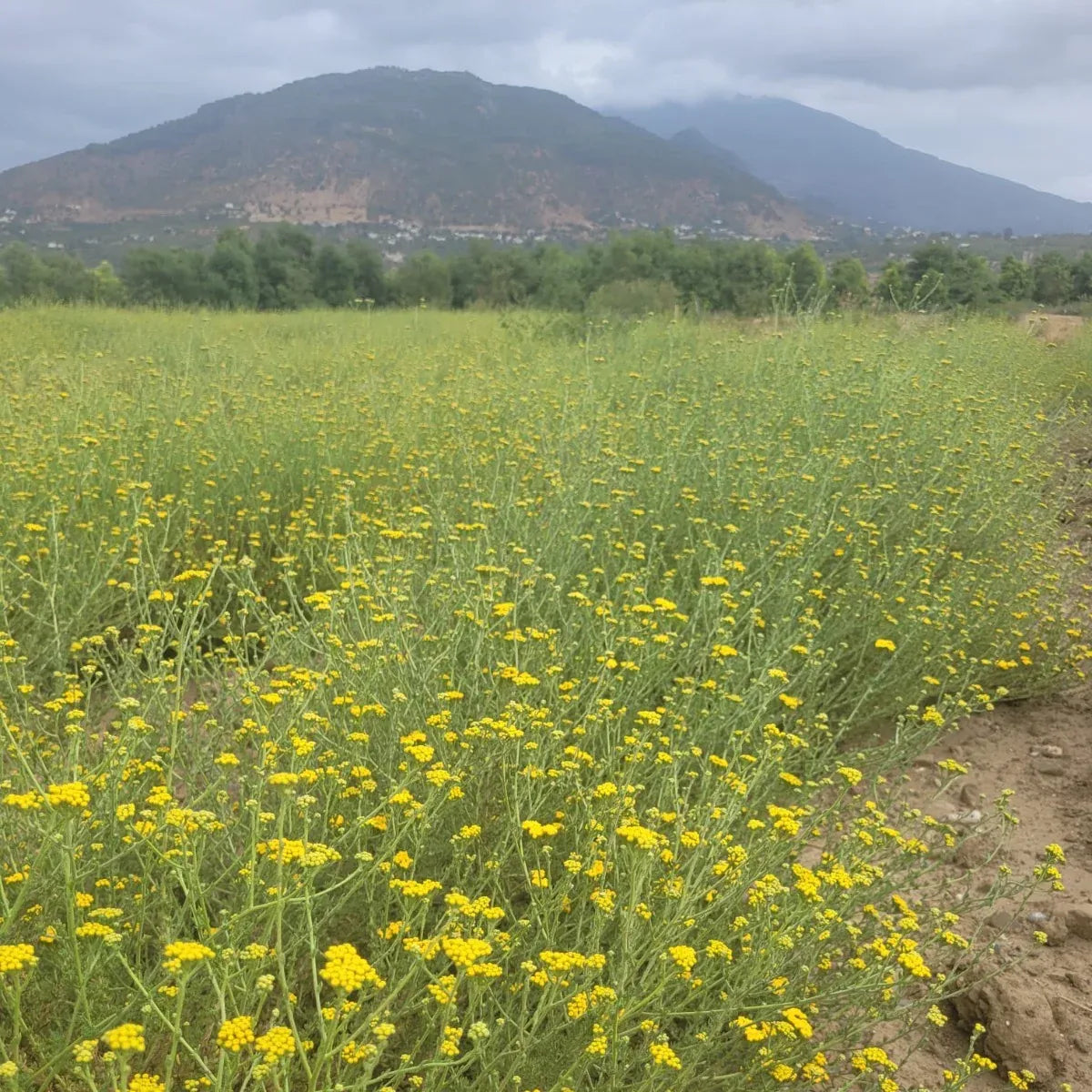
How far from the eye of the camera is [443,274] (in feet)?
80.5

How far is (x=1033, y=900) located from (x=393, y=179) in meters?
149

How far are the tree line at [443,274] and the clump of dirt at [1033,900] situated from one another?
13652 mm

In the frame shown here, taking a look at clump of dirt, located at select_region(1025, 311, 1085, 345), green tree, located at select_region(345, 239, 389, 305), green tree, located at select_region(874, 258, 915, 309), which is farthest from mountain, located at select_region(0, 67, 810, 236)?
green tree, located at select_region(874, 258, 915, 309)

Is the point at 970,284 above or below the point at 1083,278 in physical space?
below

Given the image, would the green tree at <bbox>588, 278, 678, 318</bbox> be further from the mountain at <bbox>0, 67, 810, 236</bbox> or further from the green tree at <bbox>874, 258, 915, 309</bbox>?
the mountain at <bbox>0, 67, 810, 236</bbox>

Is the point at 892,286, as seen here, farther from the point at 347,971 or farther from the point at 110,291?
the point at 110,291

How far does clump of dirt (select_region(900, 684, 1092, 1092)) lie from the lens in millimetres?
2037

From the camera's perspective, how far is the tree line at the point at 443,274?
19.1m

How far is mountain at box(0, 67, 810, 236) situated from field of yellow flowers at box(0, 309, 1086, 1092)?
119176mm

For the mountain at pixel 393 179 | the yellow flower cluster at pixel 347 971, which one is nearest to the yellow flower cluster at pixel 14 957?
the yellow flower cluster at pixel 347 971

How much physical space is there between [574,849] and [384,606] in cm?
108

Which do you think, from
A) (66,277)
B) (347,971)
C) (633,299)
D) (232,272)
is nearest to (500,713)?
(347,971)

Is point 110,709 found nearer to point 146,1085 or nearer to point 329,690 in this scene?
point 329,690

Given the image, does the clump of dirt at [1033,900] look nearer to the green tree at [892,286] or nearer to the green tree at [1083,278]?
the green tree at [892,286]
